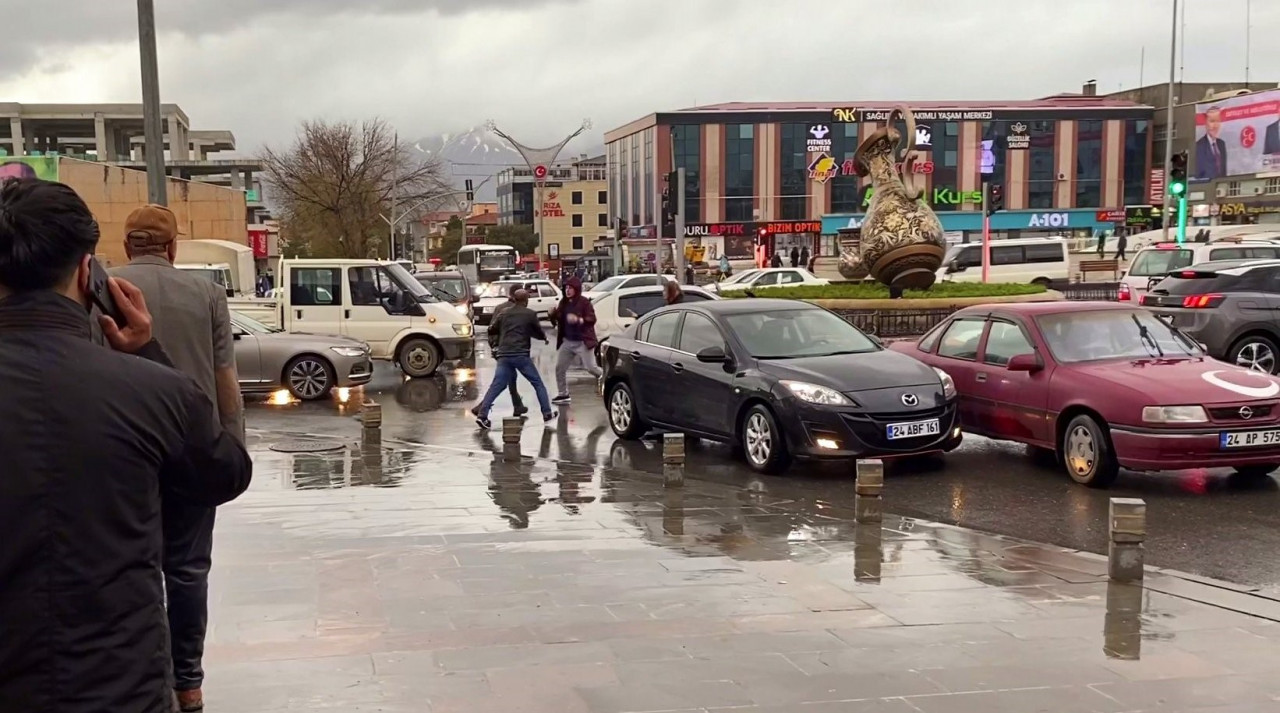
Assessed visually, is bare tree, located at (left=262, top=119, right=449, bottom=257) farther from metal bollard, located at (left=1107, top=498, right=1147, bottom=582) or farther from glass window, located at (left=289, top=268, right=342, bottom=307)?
metal bollard, located at (left=1107, top=498, right=1147, bottom=582)

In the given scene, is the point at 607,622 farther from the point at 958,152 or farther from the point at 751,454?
the point at 958,152

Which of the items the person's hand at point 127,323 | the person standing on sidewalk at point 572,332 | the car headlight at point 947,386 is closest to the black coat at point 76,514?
the person's hand at point 127,323

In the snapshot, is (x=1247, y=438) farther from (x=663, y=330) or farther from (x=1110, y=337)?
(x=663, y=330)

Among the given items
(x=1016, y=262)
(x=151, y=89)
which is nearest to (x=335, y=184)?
(x=1016, y=262)

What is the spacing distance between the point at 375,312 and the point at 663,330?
831 cm

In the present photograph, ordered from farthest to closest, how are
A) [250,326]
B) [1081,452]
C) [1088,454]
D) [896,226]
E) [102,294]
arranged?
[896,226], [250,326], [1081,452], [1088,454], [102,294]

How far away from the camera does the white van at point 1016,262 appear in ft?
110

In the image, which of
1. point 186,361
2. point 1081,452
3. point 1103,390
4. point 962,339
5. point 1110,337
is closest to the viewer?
point 186,361

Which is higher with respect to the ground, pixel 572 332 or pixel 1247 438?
pixel 572 332

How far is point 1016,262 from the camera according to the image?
34.0m

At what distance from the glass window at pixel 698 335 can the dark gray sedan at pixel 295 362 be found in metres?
6.53

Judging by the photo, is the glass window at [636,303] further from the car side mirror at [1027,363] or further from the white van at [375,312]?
the car side mirror at [1027,363]

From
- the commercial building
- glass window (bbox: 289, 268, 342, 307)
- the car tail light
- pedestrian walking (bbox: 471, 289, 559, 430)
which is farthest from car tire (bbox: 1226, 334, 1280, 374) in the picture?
the commercial building

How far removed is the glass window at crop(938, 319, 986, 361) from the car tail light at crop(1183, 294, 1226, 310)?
5243 mm
